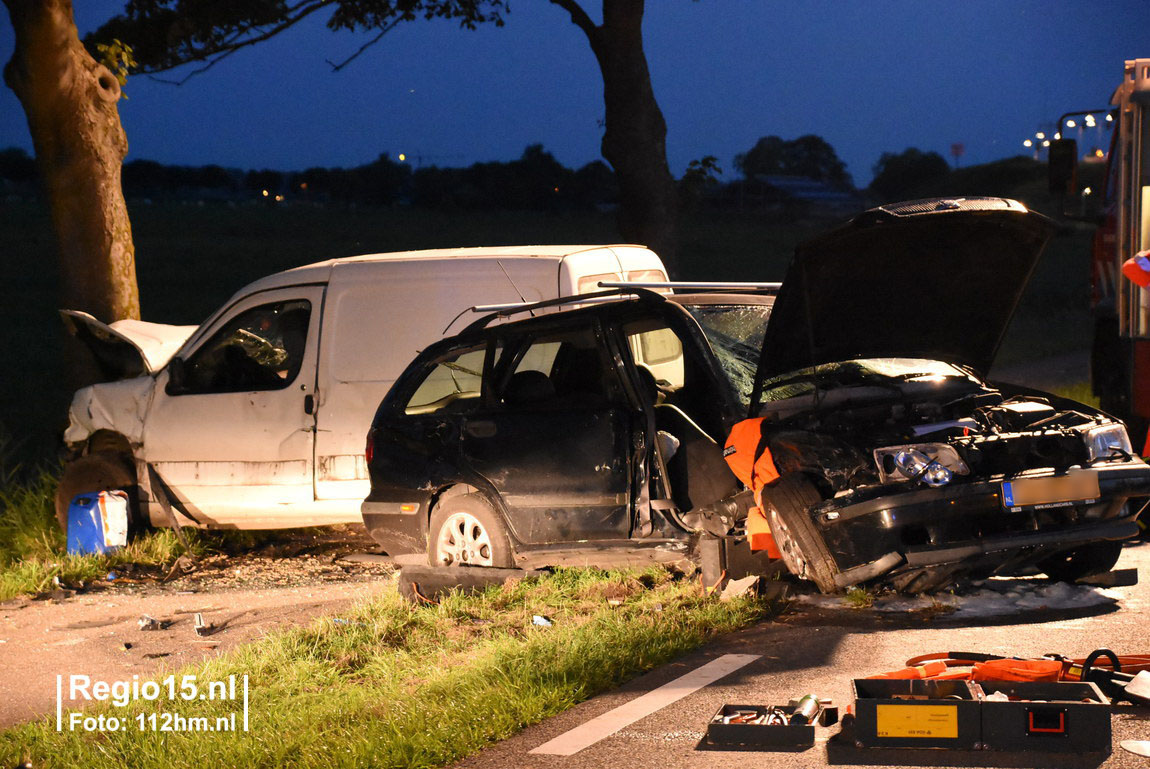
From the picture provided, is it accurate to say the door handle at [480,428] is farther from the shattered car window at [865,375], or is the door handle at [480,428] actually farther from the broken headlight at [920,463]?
the broken headlight at [920,463]

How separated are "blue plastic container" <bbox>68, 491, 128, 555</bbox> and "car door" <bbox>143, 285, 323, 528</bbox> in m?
0.41

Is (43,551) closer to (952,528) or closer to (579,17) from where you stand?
(952,528)

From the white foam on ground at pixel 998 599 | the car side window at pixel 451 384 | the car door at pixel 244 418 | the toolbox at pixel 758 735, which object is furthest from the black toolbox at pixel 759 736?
the car door at pixel 244 418

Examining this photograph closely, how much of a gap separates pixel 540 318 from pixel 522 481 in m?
0.94

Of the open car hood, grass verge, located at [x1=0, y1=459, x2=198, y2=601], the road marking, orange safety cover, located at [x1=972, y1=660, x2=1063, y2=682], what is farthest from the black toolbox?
the open car hood

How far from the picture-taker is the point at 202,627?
7574mm

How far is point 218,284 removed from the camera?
144ft

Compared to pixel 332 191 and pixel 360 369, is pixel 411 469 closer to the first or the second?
pixel 360 369

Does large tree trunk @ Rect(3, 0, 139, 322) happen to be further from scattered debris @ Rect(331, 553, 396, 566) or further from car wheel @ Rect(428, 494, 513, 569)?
car wheel @ Rect(428, 494, 513, 569)

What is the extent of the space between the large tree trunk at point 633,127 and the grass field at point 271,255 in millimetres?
7125

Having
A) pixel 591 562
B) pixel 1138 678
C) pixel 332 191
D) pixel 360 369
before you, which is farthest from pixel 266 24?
pixel 332 191

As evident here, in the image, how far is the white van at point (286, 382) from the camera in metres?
9.02

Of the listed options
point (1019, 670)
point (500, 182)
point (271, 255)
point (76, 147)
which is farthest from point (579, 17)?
point (500, 182)

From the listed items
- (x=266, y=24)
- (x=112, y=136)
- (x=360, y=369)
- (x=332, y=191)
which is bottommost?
(x=360, y=369)
